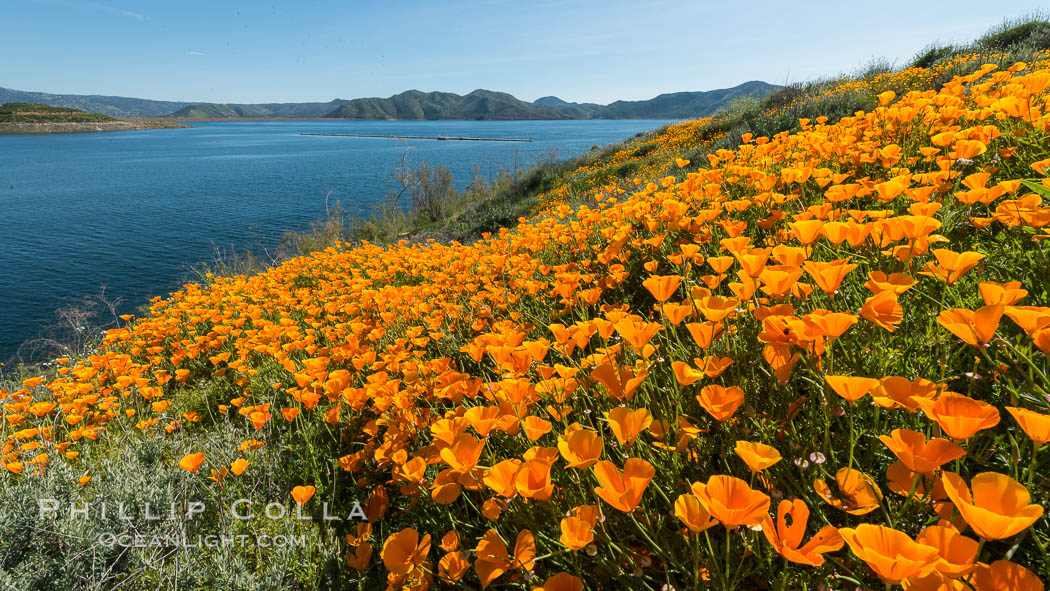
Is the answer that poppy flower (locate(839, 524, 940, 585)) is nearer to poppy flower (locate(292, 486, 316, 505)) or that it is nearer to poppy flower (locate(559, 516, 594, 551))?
poppy flower (locate(559, 516, 594, 551))

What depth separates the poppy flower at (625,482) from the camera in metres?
0.88

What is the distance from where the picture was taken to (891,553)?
73 cm

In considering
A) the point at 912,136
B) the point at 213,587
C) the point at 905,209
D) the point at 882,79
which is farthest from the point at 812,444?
the point at 882,79

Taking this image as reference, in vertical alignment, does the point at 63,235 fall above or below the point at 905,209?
below

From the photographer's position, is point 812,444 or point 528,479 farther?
point 812,444

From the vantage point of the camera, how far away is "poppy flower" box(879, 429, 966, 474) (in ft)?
2.51

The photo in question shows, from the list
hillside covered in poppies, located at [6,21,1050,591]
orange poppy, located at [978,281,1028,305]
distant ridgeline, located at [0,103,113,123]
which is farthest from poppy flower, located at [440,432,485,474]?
distant ridgeline, located at [0,103,113,123]

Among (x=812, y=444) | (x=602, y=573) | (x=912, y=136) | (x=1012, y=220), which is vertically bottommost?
(x=602, y=573)

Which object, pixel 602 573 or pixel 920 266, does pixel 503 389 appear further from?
pixel 920 266

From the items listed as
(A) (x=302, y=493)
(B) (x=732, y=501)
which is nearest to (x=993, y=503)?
(B) (x=732, y=501)

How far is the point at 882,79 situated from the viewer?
28.9ft

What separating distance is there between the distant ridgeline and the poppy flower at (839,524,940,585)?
5435 inches

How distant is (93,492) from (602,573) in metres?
2.51

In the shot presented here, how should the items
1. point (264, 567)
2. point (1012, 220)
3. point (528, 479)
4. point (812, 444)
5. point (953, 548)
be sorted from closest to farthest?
point (953, 548) → point (528, 479) → point (812, 444) → point (1012, 220) → point (264, 567)
